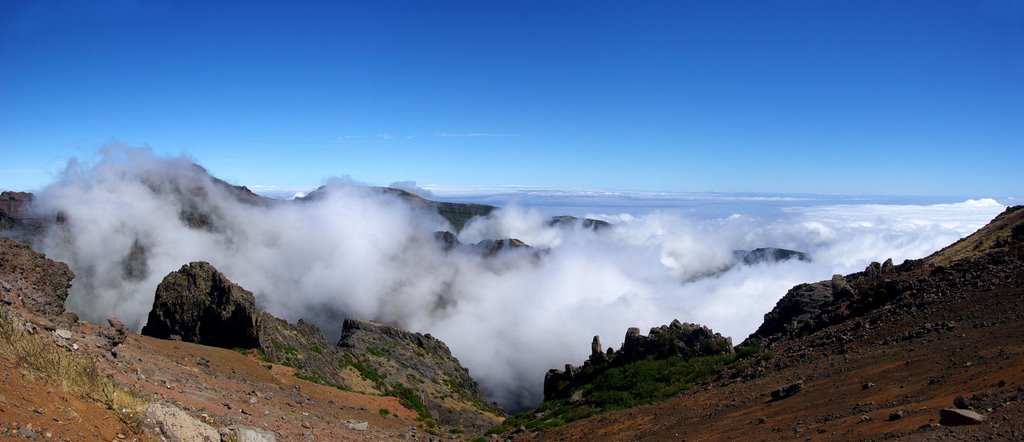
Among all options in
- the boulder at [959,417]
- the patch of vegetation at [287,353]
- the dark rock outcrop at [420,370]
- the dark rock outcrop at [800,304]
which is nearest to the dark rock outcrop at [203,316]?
the patch of vegetation at [287,353]

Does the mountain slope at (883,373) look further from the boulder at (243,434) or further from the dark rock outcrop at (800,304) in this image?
the boulder at (243,434)

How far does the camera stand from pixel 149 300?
361ft

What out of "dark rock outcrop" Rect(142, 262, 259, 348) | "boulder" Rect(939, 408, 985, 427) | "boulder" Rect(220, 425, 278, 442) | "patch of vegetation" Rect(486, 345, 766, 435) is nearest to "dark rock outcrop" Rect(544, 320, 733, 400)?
"patch of vegetation" Rect(486, 345, 766, 435)

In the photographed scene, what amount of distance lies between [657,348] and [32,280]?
3157 centimetres

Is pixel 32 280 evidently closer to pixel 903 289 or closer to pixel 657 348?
pixel 657 348

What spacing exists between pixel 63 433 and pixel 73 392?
1.61 m

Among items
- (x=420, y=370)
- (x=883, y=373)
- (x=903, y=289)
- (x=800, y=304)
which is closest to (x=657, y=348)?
(x=800, y=304)

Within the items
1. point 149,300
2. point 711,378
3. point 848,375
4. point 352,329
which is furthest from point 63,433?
point 149,300

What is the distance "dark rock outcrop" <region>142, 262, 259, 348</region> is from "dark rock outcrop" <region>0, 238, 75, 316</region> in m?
6.67

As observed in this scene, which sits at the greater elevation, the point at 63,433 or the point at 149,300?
the point at 63,433

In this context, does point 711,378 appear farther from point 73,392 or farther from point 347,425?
point 73,392

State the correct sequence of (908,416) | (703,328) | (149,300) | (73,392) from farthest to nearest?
(149,300) < (703,328) < (908,416) < (73,392)

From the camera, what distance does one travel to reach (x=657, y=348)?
31.1 metres

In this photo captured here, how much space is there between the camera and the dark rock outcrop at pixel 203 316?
118 ft
